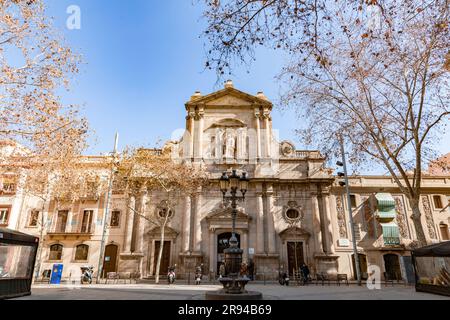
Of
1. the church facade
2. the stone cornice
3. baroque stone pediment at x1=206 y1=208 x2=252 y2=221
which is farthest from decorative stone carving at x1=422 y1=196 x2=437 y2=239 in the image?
the stone cornice

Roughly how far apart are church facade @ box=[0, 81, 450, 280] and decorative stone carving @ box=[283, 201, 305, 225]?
0.08 metres

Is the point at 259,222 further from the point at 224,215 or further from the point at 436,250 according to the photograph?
the point at 436,250

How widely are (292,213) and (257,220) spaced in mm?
3217

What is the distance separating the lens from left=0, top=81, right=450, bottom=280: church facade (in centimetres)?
2283

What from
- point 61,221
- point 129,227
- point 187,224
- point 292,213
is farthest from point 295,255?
point 61,221

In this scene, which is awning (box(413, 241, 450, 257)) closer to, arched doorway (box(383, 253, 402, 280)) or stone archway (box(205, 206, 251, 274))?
arched doorway (box(383, 253, 402, 280))

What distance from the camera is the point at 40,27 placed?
1095 centimetres

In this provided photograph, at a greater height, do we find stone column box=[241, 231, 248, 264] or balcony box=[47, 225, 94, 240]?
balcony box=[47, 225, 94, 240]

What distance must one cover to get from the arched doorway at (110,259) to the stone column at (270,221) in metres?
12.7

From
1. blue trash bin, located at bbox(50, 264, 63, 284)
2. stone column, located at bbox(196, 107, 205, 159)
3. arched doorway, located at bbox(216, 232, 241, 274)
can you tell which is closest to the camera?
blue trash bin, located at bbox(50, 264, 63, 284)

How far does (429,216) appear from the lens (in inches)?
972

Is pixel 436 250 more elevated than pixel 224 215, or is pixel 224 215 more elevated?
pixel 224 215

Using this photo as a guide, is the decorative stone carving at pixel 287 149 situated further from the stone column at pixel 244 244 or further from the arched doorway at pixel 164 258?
the arched doorway at pixel 164 258
